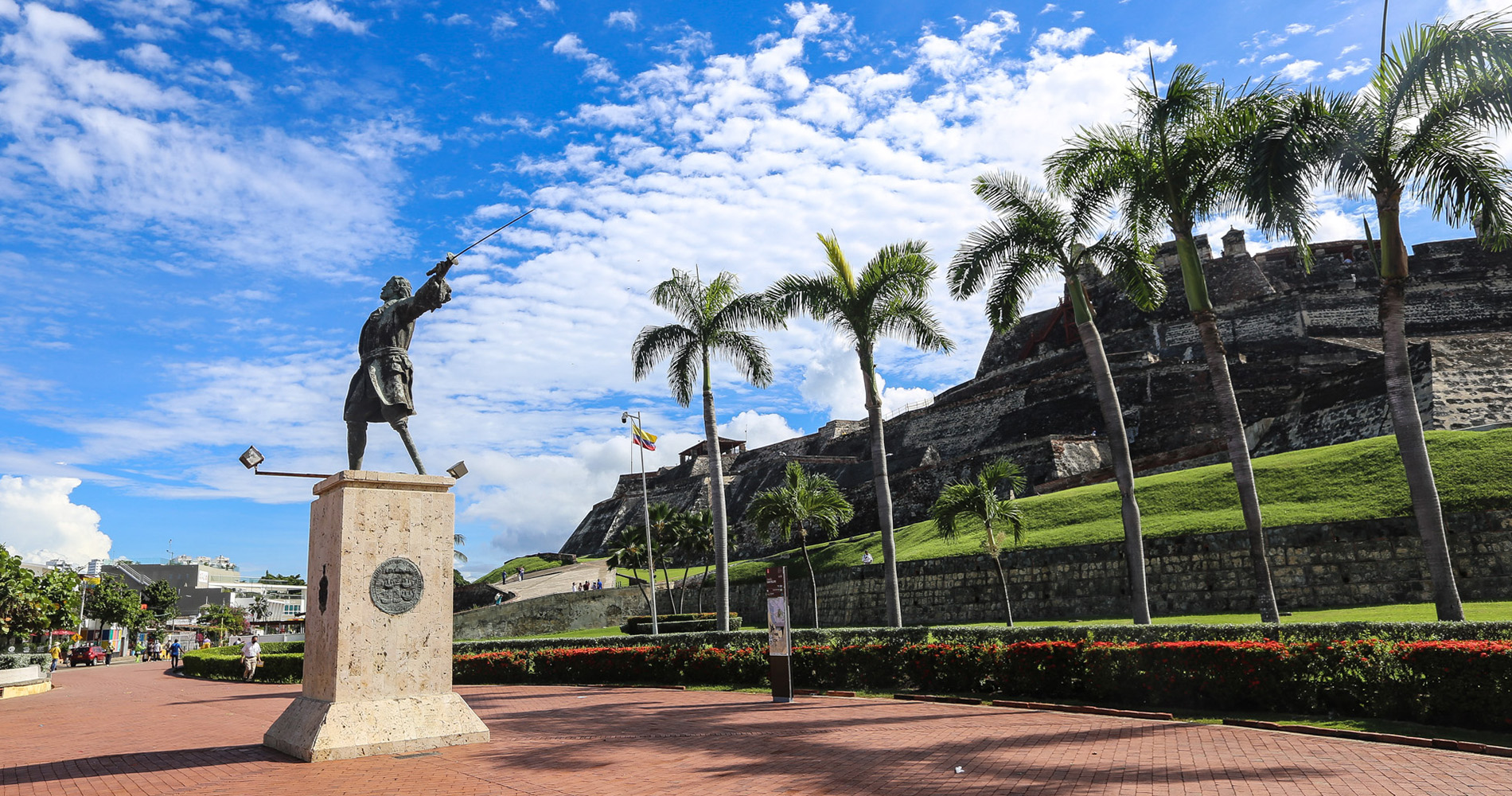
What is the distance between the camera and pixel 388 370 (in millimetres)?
9227

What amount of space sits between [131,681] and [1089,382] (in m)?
37.3

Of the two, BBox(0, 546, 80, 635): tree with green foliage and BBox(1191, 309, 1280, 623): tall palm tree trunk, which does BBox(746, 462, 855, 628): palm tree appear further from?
BBox(0, 546, 80, 635): tree with green foliage

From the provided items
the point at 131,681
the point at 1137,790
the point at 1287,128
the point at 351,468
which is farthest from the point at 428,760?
the point at 131,681

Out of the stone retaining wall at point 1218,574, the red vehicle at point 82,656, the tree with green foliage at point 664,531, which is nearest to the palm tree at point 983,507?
the stone retaining wall at point 1218,574

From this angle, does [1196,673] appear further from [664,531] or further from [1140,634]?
[664,531]

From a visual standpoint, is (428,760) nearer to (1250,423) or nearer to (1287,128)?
(1287,128)

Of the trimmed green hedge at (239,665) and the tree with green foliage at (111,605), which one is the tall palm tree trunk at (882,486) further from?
the tree with green foliage at (111,605)

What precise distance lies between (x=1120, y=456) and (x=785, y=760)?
9091 millimetres

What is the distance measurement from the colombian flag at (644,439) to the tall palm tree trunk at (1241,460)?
64.7 feet

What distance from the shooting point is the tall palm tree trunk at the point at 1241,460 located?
12188 millimetres

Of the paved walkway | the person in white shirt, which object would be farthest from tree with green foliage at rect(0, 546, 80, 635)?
the paved walkway

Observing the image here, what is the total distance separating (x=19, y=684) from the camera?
806 inches

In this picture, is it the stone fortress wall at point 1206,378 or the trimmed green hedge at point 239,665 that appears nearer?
the trimmed green hedge at point 239,665

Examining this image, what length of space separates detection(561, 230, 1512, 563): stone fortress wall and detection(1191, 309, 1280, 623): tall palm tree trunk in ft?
53.2
